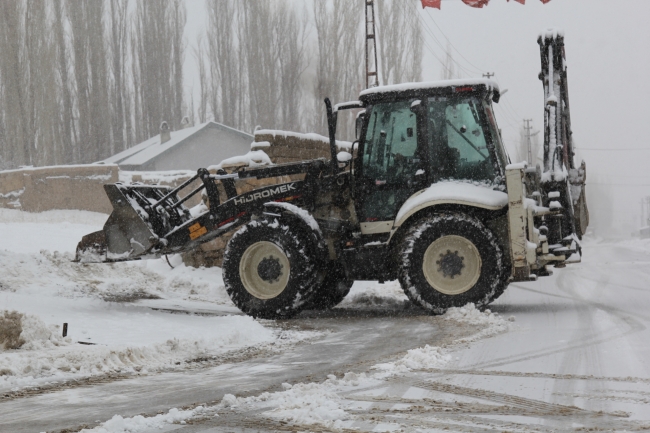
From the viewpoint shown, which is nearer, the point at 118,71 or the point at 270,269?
the point at 270,269

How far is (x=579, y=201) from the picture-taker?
9.89 metres

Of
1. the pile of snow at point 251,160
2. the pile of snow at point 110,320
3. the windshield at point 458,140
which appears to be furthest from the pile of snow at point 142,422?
the pile of snow at point 251,160

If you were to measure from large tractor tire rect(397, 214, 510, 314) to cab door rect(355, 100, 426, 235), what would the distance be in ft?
1.79

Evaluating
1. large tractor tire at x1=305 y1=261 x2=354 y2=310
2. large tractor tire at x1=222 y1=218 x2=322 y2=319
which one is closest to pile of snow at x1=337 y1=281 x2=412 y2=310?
large tractor tire at x1=305 y1=261 x2=354 y2=310

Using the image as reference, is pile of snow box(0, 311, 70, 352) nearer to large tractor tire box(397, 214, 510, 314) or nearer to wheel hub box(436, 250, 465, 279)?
large tractor tire box(397, 214, 510, 314)

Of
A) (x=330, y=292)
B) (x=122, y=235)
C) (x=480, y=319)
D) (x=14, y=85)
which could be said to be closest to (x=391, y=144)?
(x=330, y=292)

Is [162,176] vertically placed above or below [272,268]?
above

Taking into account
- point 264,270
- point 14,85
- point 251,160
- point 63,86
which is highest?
point 63,86

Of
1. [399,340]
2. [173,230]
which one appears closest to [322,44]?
[173,230]

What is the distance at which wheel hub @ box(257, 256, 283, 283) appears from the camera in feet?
30.8

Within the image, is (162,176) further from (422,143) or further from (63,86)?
(422,143)

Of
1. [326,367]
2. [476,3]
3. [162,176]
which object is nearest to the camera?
[326,367]

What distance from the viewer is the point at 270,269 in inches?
371

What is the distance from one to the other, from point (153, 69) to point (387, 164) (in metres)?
36.8
